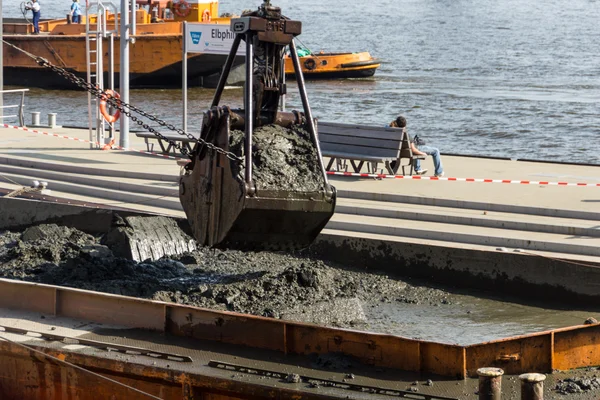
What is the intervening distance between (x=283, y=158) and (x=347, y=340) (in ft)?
7.66

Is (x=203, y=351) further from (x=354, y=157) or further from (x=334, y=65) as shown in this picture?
(x=334, y=65)

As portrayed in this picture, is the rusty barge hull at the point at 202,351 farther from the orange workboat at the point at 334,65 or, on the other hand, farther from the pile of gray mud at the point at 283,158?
the orange workboat at the point at 334,65

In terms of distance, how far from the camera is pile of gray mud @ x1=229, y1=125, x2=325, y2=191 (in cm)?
999

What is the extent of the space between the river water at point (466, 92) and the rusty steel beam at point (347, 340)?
53.7ft

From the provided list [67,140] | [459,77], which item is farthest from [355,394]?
[459,77]

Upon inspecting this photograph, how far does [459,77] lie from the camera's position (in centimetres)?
4262

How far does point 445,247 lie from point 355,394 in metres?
4.11

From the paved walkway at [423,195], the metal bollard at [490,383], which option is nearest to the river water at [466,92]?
the paved walkway at [423,195]

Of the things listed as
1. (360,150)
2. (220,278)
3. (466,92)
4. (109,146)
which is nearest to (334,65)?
(466,92)

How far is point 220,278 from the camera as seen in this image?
11.8 metres

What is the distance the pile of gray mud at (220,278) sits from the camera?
10.6 meters

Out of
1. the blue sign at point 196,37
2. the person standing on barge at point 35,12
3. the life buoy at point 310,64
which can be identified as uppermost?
the person standing on barge at point 35,12

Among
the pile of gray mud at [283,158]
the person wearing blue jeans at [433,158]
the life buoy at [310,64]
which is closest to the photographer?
the pile of gray mud at [283,158]

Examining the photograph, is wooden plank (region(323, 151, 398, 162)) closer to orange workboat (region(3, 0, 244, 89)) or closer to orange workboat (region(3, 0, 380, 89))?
orange workboat (region(3, 0, 244, 89))
